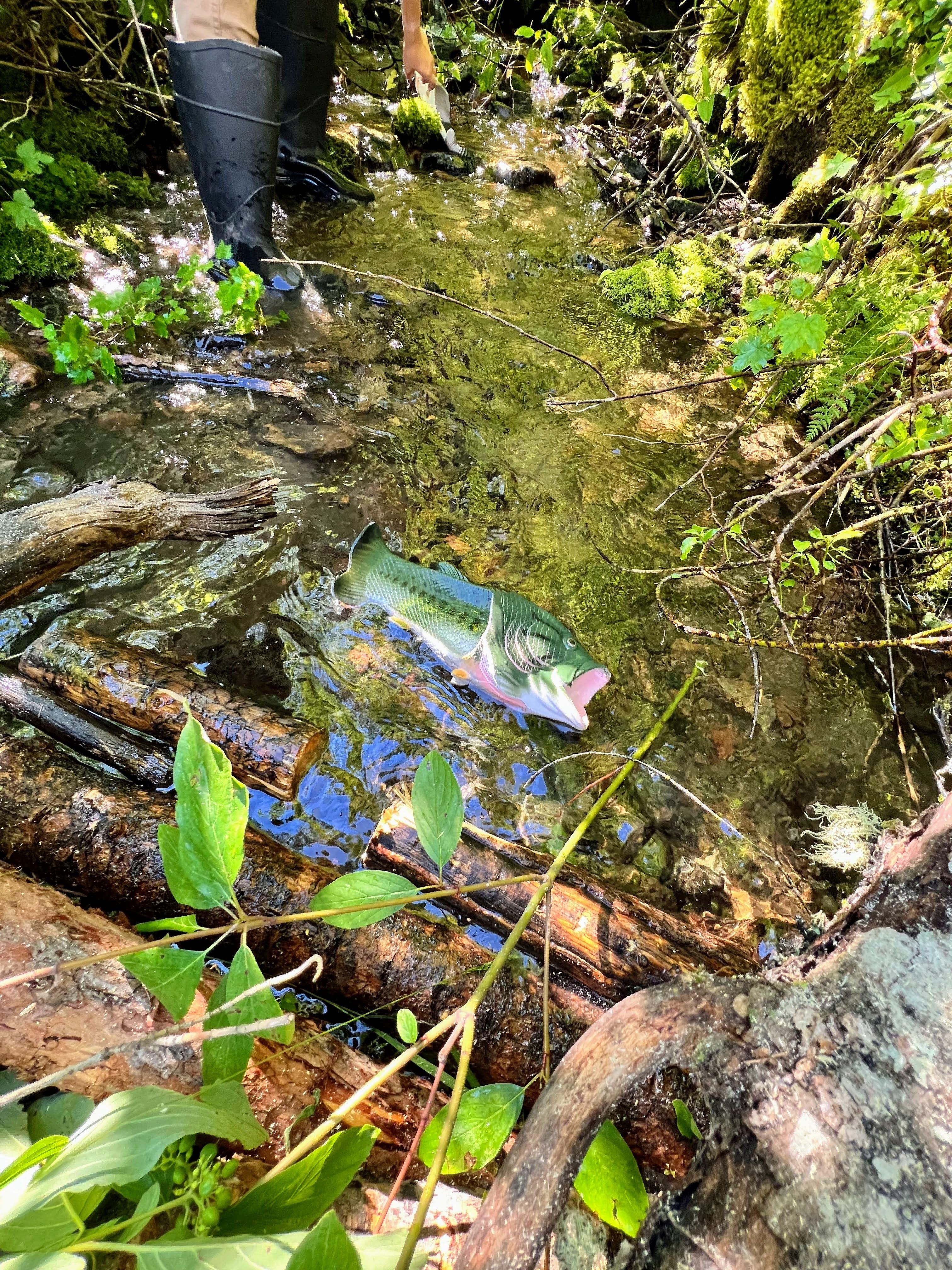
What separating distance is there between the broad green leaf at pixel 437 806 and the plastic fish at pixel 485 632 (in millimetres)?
1039

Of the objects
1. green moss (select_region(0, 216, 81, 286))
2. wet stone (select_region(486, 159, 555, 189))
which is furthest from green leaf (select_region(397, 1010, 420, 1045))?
wet stone (select_region(486, 159, 555, 189))

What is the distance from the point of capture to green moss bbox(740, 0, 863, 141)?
4.62m

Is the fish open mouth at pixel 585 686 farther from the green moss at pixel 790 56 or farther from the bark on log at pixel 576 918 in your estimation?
the green moss at pixel 790 56

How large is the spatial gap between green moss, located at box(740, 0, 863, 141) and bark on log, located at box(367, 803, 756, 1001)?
560 cm

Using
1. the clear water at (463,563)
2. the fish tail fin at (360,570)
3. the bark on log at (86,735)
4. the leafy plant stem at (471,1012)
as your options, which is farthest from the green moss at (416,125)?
the leafy plant stem at (471,1012)

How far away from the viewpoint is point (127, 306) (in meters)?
3.28

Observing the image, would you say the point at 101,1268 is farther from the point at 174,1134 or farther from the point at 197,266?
the point at 197,266

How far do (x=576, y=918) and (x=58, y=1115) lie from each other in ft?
3.84

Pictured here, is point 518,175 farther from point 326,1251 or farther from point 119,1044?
point 326,1251

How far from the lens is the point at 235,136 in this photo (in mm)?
3717

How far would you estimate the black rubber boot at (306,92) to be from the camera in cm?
498

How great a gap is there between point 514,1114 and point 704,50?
26.8ft

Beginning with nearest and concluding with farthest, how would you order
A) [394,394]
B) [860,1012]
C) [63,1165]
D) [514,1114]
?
1. [63,1165]
2. [860,1012]
3. [514,1114]
4. [394,394]

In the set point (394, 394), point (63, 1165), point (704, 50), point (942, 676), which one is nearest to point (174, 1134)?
point (63, 1165)
